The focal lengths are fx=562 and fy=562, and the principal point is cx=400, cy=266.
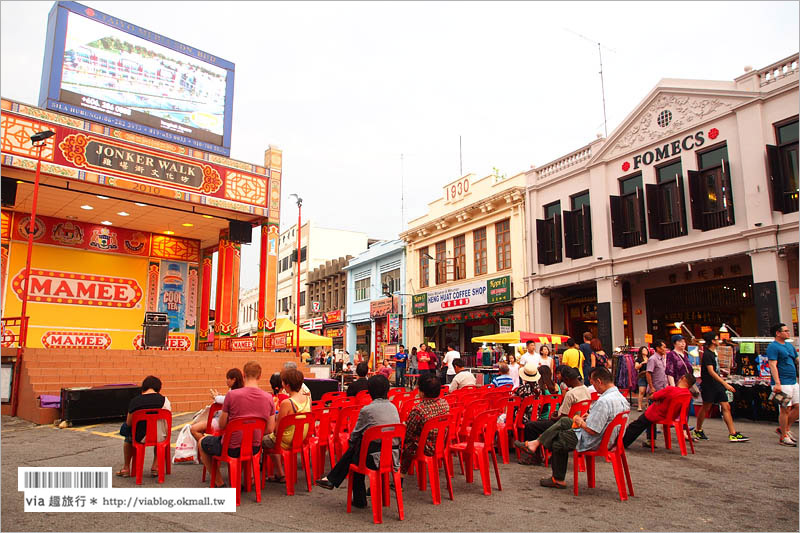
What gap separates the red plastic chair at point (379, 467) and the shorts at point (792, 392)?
241 inches

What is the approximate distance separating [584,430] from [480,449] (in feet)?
3.29

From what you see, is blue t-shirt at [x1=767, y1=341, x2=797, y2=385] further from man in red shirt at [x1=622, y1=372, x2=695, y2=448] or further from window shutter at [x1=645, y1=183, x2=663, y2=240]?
window shutter at [x1=645, y1=183, x2=663, y2=240]

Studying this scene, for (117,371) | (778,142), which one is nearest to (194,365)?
(117,371)

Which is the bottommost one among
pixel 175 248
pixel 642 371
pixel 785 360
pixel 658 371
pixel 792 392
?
pixel 792 392

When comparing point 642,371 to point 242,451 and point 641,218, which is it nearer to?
point 641,218

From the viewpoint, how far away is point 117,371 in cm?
1266

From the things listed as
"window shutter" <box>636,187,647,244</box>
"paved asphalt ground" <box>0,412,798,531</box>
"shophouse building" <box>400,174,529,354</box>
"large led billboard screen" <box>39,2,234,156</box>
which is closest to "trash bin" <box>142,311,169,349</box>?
"large led billboard screen" <box>39,2,234,156</box>

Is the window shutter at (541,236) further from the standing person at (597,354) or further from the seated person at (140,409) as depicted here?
the seated person at (140,409)

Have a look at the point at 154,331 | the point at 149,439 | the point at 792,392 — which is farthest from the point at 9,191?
the point at 792,392

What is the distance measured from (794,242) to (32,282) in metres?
21.6

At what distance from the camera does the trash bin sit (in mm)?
16562

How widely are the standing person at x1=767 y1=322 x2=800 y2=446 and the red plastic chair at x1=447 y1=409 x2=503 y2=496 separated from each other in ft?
15.3

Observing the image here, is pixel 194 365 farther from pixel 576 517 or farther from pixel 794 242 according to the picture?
pixel 794 242

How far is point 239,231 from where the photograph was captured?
64.0ft
